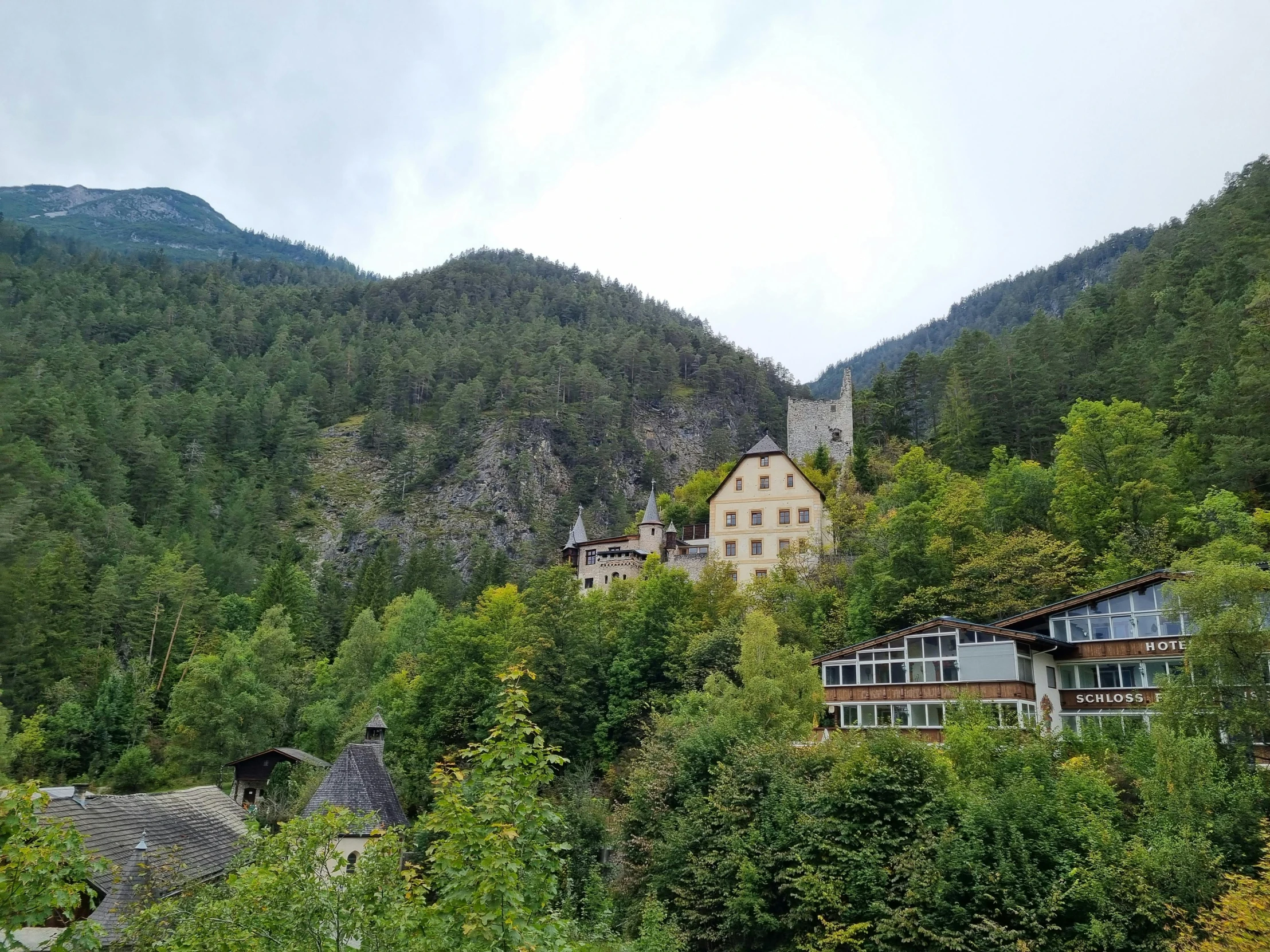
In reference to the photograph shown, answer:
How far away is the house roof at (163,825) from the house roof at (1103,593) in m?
29.0

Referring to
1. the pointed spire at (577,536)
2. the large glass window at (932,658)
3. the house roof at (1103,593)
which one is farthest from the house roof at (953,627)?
the pointed spire at (577,536)

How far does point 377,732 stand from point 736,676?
1793cm

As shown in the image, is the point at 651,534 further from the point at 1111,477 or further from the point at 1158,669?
the point at 1158,669

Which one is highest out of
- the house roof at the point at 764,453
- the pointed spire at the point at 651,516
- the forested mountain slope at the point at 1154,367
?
the forested mountain slope at the point at 1154,367

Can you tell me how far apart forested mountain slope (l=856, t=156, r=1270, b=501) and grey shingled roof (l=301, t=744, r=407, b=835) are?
3915 cm

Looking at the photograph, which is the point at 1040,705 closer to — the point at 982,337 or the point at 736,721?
the point at 736,721

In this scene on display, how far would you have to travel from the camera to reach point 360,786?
36.5 metres

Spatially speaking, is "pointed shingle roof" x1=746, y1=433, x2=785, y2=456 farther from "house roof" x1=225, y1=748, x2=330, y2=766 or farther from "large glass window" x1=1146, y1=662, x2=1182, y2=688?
"house roof" x1=225, y1=748, x2=330, y2=766

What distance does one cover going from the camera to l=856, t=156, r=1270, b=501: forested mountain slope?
39.2m

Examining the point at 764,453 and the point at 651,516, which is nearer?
the point at 764,453

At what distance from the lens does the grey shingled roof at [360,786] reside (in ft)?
118

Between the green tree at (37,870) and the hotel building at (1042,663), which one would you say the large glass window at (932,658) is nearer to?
the hotel building at (1042,663)

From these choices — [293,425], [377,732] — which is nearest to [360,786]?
[377,732]

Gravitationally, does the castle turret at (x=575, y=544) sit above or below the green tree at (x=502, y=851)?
above
